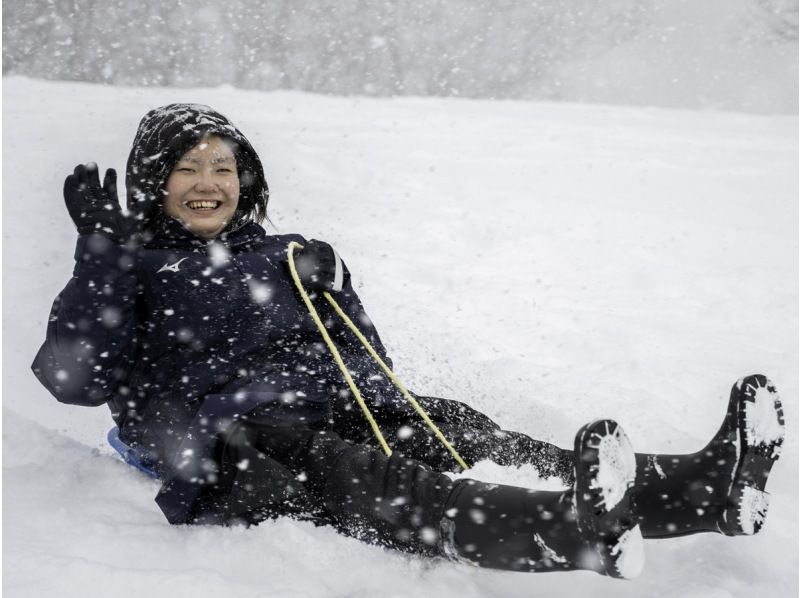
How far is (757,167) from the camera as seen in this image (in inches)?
302

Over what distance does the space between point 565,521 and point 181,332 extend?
1.35 m

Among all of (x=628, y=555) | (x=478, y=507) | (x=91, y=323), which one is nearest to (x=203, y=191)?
(x=91, y=323)

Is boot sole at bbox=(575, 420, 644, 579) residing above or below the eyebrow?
below

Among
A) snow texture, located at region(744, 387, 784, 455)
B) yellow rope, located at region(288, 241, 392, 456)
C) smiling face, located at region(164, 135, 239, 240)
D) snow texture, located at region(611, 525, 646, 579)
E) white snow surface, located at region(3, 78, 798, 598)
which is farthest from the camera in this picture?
smiling face, located at region(164, 135, 239, 240)

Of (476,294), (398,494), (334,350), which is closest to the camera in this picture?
(398,494)

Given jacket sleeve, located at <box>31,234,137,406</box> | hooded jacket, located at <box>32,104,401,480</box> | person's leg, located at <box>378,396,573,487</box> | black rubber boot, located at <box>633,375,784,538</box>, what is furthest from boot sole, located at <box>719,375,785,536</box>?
jacket sleeve, located at <box>31,234,137,406</box>

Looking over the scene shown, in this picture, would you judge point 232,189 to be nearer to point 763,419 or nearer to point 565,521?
point 565,521

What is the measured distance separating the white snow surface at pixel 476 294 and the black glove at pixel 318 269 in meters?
0.85

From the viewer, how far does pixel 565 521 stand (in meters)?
1.43

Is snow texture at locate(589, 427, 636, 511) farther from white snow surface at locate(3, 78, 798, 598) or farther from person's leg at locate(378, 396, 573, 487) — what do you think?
person's leg at locate(378, 396, 573, 487)

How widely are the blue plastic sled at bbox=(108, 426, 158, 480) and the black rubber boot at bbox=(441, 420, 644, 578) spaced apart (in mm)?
1161

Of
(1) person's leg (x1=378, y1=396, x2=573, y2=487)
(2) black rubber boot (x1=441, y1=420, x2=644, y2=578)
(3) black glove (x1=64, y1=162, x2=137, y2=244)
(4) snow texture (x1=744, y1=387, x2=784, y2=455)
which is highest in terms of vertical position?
(3) black glove (x1=64, y1=162, x2=137, y2=244)

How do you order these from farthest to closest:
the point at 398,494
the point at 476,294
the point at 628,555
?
1. the point at 476,294
2. the point at 398,494
3. the point at 628,555

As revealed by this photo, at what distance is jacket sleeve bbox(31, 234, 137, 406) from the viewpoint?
1896 millimetres
